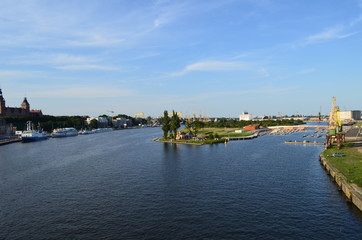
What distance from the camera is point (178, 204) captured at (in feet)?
129

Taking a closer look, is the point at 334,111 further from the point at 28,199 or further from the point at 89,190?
the point at 28,199

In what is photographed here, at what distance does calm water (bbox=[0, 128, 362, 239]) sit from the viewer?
30578mm

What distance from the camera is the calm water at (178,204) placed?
1204 inches

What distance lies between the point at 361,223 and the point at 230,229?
49.1 feet

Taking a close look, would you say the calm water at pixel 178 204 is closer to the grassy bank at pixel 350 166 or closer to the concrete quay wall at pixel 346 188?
the concrete quay wall at pixel 346 188

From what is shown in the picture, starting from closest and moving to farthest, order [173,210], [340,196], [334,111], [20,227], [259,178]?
[20,227] < [173,210] < [340,196] < [259,178] < [334,111]

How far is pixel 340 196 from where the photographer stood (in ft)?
134

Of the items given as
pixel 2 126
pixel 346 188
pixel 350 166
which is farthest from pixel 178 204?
pixel 2 126

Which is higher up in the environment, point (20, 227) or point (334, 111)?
point (334, 111)

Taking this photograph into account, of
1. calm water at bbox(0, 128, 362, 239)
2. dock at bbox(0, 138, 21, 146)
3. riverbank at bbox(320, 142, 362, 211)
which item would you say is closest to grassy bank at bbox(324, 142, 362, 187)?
riverbank at bbox(320, 142, 362, 211)

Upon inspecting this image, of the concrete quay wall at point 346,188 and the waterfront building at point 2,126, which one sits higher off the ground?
the waterfront building at point 2,126

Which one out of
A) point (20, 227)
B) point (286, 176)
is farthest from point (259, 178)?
point (20, 227)

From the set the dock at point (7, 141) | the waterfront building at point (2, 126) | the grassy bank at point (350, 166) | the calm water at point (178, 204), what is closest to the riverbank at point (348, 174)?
the grassy bank at point (350, 166)

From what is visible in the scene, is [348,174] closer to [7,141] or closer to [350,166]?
[350,166]
